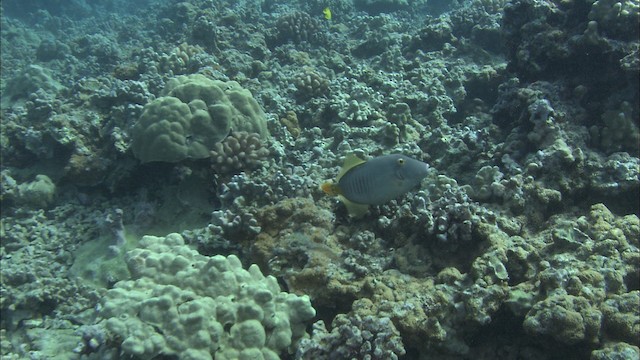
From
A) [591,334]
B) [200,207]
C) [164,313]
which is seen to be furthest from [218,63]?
[591,334]

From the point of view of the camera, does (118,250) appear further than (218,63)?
No

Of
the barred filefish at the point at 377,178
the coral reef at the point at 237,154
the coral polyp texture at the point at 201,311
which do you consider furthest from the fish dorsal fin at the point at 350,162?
the coral reef at the point at 237,154

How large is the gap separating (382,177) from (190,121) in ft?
10.3

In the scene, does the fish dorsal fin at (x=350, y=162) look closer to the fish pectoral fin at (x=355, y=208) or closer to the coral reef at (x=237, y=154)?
the fish pectoral fin at (x=355, y=208)

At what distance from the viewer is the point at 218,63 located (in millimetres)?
8711

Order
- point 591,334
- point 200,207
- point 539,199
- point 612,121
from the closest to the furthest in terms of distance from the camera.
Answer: point 591,334 → point 539,199 → point 612,121 → point 200,207

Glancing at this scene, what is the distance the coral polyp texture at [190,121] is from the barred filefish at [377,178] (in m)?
2.54

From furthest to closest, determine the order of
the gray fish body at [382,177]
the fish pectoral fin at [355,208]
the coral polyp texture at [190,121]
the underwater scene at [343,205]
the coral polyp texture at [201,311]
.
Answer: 1. the coral polyp texture at [190,121]
2. the fish pectoral fin at [355,208]
3. the gray fish body at [382,177]
4. the underwater scene at [343,205]
5. the coral polyp texture at [201,311]

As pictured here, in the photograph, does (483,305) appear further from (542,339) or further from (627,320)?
(627,320)

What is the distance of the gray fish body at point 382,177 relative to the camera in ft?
10.7

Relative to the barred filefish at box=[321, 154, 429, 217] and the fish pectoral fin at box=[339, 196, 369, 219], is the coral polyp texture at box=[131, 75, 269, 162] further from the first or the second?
the barred filefish at box=[321, 154, 429, 217]

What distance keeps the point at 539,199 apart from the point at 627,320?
1618 mm

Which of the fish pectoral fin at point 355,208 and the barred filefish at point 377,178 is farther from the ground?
the barred filefish at point 377,178

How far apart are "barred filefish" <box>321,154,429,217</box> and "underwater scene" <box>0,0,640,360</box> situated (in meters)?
0.02
